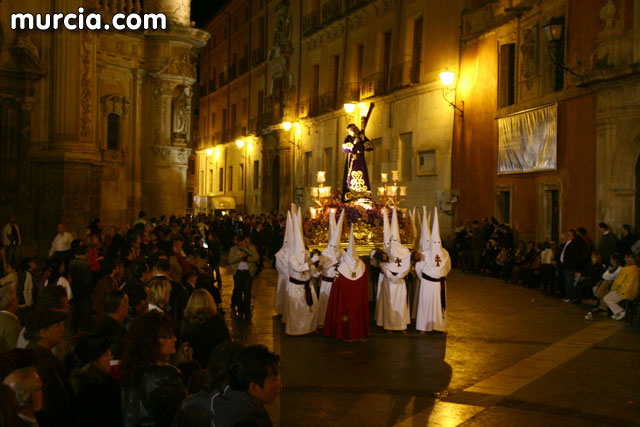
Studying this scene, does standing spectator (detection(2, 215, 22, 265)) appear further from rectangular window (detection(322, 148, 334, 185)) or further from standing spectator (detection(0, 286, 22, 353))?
rectangular window (detection(322, 148, 334, 185))

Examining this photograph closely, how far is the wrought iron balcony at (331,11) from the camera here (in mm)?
31875

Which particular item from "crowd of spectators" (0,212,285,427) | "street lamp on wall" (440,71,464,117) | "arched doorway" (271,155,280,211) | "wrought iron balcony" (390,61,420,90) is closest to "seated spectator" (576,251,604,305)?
"street lamp on wall" (440,71,464,117)

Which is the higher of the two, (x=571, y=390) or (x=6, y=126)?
(x=6, y=126)

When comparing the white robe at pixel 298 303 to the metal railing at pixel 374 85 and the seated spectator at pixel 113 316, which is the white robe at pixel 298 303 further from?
the metal railing at pixel 374 85

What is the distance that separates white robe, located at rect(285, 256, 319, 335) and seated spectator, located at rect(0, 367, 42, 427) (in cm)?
773

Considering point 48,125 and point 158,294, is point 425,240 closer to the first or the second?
point 158,294

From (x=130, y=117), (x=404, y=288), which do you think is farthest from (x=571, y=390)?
(x=130, y=117)

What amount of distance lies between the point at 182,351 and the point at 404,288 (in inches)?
272

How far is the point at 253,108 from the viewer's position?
43.8m

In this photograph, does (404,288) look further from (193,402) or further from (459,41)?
(459,41)

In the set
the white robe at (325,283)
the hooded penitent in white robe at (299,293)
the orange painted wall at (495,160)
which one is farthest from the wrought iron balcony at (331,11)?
the hooded penitent in white robe at (299,293)

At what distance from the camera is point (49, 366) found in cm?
408

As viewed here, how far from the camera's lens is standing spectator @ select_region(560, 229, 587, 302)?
14561mm

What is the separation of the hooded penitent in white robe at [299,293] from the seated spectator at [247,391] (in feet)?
25.2
